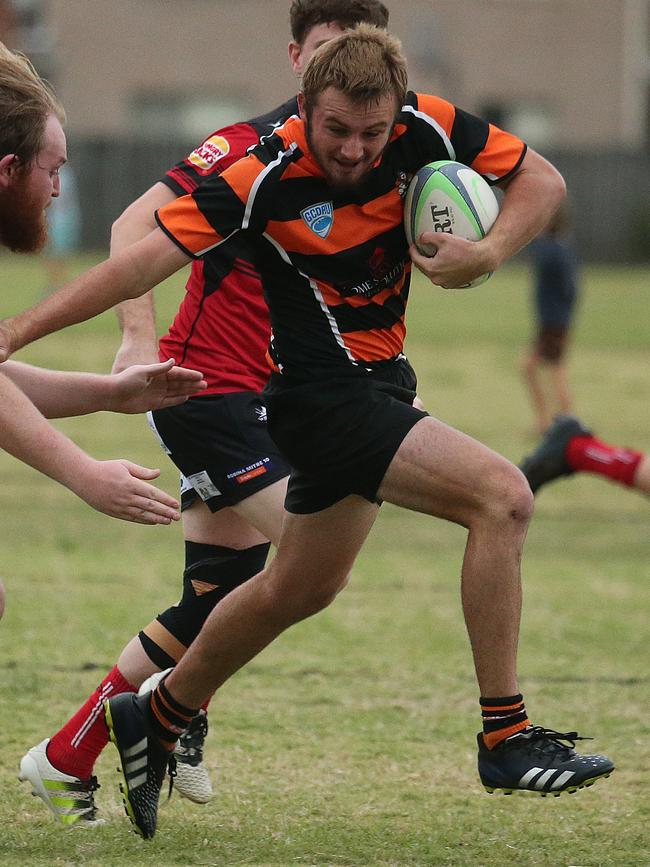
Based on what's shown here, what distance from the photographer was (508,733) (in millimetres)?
4246

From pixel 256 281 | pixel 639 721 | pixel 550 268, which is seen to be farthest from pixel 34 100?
pixel 550 268

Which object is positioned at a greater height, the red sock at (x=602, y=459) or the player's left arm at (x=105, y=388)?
the player's left arm at (x=105, y=388)

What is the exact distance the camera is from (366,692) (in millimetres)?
6301

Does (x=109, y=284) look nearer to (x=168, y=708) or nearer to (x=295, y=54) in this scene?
(x=168, y=708)

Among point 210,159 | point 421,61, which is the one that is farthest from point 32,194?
point 421,61

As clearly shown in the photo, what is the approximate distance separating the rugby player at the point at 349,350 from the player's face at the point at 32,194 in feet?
0.93

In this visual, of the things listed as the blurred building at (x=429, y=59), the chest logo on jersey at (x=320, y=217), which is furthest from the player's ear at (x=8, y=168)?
the blurred building at (x=429, y=59)

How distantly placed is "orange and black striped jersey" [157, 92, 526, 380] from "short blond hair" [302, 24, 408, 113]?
17 cm

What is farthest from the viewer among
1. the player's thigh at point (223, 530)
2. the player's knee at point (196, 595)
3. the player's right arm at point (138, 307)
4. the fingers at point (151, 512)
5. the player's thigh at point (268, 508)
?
the player's thigh at point (223, 530)

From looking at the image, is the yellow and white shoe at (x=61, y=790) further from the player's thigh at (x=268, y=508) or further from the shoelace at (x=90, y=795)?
the player's thigh at (x=268, y=508)

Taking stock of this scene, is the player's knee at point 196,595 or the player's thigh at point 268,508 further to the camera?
the player's knee at point 196,595

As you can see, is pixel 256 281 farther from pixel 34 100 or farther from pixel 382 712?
pixel 382 712

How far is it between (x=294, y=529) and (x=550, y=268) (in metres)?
11.0

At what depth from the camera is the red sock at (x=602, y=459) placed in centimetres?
821
